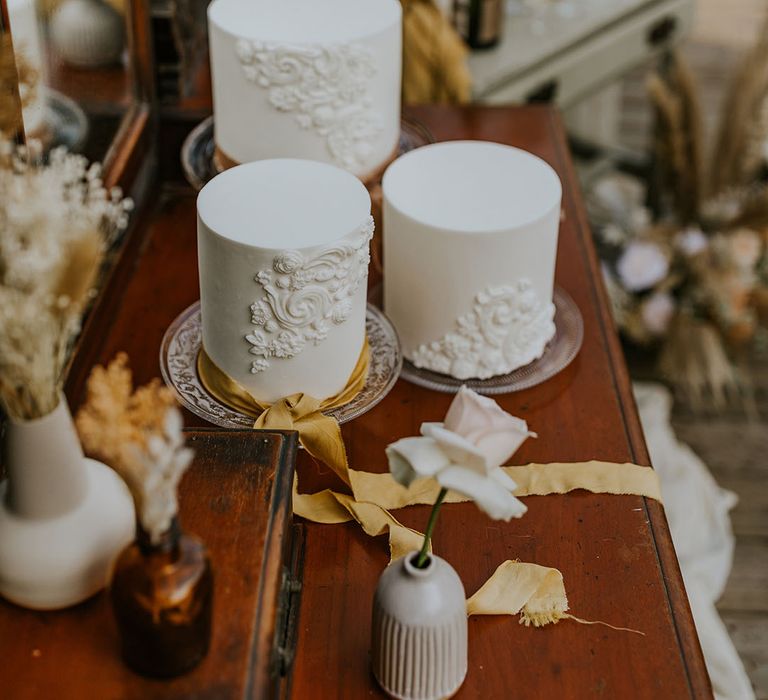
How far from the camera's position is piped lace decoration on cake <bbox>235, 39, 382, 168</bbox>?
40.2 inches

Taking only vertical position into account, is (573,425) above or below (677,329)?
above

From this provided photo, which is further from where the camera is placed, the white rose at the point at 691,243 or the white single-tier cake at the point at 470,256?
the white rose at the point at 691,243

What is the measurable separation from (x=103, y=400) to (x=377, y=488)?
0.33m

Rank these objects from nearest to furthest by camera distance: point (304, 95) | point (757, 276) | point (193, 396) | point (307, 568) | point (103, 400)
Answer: point (103, 400) < point (307, 568) < point (193, 396) < point (304, 95) < point (757, 276)

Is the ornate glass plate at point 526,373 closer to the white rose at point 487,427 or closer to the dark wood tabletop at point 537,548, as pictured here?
the dark wood tabletop at point 537,548

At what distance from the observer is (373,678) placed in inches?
29.2

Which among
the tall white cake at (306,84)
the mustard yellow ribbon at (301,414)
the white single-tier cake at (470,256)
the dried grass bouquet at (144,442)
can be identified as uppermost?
the dried grass bouquet at (144,442)

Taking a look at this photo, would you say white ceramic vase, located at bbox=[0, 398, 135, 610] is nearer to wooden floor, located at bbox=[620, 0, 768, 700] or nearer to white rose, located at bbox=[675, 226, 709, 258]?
wooden floor, located at bbox=[620, 0, 768, 700]

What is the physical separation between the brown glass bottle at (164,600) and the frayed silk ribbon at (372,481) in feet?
0.75

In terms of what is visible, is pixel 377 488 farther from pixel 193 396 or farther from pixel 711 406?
pixel 711 406

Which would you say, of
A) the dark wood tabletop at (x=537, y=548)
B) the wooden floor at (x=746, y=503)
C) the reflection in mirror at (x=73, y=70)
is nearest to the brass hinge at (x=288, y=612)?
the dark wood tabletop at (x=537, y=548)

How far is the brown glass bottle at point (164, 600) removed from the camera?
60cm

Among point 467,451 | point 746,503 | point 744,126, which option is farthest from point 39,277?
point 744,126

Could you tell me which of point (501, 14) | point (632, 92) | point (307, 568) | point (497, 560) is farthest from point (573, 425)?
point (632, 92)
